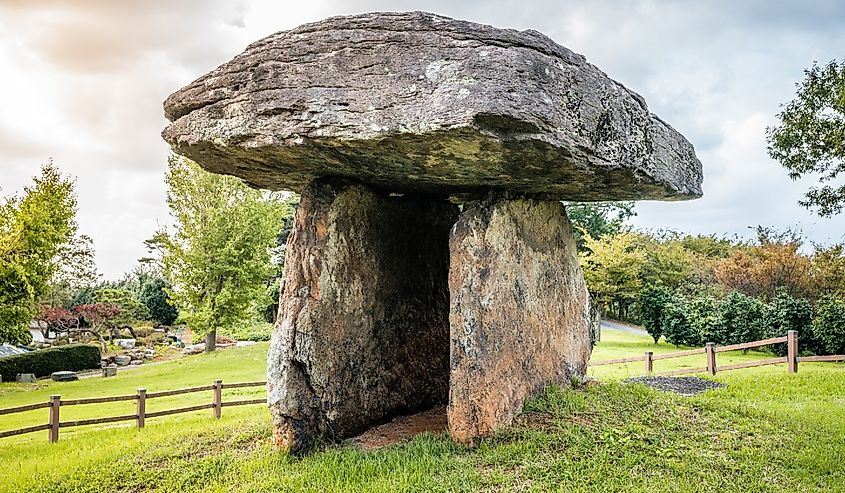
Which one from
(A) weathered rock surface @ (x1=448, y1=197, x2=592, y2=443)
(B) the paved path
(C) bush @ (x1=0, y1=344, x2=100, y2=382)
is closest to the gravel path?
(A) weathered rock surface @ (x1=448, y1=197, x2=592, y2=443)

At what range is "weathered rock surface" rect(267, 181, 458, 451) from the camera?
764cm

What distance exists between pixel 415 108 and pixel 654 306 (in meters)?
21.0

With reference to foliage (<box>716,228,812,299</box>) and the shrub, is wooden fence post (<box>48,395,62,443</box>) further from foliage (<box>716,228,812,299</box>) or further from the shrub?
foliage (<box>716,228,812,299</box>)

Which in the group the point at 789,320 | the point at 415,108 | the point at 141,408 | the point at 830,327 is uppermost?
the point at 415,108

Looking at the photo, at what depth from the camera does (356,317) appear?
815 centimetres

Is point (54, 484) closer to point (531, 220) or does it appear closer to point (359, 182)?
point (359, 182)

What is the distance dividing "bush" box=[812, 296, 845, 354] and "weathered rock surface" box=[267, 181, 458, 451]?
43.1 ft

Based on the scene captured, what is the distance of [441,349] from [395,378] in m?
0.91

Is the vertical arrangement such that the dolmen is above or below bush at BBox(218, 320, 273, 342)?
above

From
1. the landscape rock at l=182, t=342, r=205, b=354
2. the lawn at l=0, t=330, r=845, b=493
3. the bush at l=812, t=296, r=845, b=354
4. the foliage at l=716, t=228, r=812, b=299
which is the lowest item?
the landscape rock at l=182, t=342, r=205, b=354

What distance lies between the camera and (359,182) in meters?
8.16

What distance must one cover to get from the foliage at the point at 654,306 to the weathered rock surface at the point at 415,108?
18.1 metres

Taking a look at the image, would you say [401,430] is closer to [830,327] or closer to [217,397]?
[217,397]

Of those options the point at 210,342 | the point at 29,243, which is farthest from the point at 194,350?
the point at 29,243
